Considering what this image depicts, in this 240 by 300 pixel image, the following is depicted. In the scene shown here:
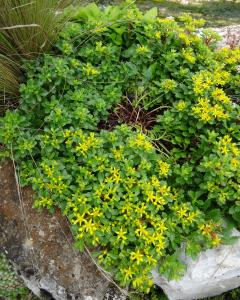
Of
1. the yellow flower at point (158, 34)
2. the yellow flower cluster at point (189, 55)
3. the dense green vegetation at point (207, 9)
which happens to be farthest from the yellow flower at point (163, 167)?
the dense green vegetation at point (207, 9)

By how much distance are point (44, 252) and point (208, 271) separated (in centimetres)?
101

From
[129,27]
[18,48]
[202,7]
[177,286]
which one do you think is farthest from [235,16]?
[177,286]

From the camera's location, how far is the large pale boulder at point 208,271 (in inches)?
98.3

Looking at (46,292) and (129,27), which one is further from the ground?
(129,27)

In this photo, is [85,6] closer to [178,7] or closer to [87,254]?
[87,254]

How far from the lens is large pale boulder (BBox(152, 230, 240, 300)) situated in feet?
8.19

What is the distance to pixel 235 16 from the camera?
18.2 feet

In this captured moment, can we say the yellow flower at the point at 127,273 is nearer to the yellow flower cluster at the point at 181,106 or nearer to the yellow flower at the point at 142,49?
the yellow flower cluster at the point at 181,106

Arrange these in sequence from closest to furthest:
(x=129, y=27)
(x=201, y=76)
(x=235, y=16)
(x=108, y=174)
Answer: (x=108, y=174)
(x=201, y=76)
(x=129, y=27)
(x=235, y=16)

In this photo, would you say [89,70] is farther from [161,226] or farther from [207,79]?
[161,226]

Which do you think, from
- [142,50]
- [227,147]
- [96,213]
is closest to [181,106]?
[227,147]

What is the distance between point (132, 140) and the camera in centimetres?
244

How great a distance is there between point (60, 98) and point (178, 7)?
3512 mm

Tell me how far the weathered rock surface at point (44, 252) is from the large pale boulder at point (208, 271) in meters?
0.38
